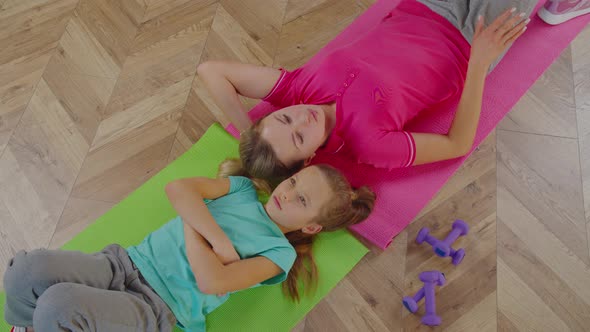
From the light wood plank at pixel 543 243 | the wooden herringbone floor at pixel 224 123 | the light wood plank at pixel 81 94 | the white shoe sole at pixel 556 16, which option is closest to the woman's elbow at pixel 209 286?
the wooden herringbone floor at pixel 224 123

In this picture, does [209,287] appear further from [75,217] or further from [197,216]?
[75,217]

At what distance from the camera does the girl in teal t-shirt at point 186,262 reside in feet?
3.66

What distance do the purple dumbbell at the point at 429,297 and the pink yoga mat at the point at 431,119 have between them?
6.9 inches

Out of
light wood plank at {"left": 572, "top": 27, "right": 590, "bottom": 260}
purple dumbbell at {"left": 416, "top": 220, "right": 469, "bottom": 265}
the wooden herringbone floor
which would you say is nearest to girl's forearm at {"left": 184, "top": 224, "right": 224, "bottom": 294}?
the wooden herringbone floor

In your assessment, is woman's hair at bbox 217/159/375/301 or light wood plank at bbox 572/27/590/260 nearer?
woman's hair at bbox 217/159/375/301

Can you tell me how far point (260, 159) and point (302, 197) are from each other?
0.55 ft

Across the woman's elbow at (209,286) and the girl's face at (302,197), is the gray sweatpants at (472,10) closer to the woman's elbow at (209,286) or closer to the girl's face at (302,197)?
the girl's face at (302,197)

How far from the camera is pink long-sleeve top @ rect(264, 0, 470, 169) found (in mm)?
1417

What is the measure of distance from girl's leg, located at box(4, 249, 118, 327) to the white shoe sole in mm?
1659

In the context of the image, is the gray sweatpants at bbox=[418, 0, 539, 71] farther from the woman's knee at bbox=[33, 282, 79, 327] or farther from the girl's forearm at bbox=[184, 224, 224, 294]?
the woman's knee at bbox=[33, 282, 79, 327]

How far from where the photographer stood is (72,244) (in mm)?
1455

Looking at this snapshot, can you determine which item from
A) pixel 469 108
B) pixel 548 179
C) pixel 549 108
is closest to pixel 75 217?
pixel 469 108

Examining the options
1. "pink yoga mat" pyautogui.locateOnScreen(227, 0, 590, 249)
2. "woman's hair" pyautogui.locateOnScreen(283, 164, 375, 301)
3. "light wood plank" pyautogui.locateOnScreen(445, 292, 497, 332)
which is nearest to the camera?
"woman's hair" pyautogui.locateOnScreen(283, 164, 375, 301)

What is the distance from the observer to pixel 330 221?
1.31 metres
